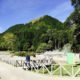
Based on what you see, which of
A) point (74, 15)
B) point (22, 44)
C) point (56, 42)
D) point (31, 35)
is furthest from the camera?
point (31, 35)

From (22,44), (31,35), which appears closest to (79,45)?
(22,44)

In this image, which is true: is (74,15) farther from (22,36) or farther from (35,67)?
(22,36)

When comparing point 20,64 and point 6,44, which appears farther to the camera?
point 6,44

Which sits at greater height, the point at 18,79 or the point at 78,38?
the point at 78,38

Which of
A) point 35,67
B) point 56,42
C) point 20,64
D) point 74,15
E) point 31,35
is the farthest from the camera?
point 31,35

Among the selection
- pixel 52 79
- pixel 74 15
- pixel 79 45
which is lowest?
pixel 52 79

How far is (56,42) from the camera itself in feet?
425

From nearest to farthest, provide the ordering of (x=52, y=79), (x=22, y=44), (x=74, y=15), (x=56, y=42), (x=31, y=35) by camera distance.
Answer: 1. (x=52, y=79)
2. (x=74, y=15)
3. (x=56, y=42)
4. (x=22, y=44)
5. (x=31, y=35)

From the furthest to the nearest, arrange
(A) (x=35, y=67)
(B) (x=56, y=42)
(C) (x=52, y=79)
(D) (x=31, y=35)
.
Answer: (D) (x=31, y=35) < (B) (x=56, y=42) < (A) (x=35, y=67) < (C) (x=52, y=79)

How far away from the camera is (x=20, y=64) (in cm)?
3759

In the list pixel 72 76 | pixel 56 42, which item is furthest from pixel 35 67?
pixel 56 42

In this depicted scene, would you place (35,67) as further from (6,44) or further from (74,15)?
(6,44)

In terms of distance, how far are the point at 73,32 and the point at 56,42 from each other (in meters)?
86.6

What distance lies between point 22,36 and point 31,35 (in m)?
5.04
